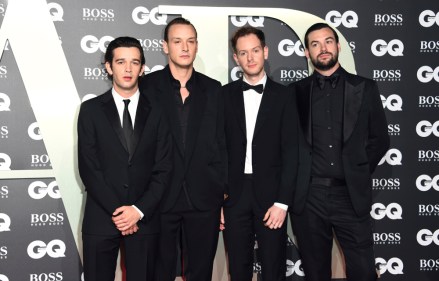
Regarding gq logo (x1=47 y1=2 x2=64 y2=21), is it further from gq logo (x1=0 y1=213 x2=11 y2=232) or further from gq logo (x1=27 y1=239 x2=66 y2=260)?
gq logo (x1=27 y1=239 x2=66 y2=260)

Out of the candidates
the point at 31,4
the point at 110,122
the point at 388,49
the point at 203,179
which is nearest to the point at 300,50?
the point at 388,49

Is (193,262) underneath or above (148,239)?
underneath

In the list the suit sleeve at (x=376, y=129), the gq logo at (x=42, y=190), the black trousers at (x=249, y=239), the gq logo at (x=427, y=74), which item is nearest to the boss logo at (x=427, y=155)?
the gq logo at (x=427, y=74)

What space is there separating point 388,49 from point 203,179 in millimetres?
2130

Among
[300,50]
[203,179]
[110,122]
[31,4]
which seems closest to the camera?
[110,122]

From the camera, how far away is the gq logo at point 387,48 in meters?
4.26

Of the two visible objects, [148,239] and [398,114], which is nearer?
[148,239]

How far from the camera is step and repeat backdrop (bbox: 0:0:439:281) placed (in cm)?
388

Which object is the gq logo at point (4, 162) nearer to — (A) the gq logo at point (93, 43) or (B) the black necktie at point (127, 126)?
(A) the gq logo at point (93, 43)

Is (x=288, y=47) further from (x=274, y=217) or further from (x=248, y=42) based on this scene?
(x=274, y=217)

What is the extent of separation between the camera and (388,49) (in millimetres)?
4270

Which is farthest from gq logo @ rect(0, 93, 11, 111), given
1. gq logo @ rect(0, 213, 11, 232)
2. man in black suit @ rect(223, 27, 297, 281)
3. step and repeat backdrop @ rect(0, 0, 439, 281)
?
man in black suit @ rect(223, 27, 297, 281)

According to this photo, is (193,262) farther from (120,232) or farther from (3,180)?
(3,180)

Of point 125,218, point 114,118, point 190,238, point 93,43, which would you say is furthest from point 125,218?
point 93,43
